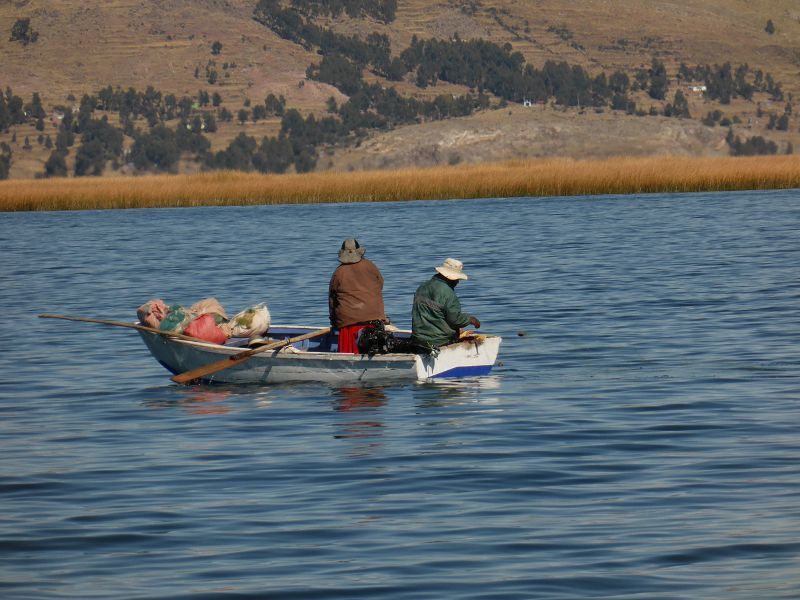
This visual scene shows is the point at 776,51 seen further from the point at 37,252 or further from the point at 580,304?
the point at 580,304

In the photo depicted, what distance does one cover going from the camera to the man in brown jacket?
1764 centimetres

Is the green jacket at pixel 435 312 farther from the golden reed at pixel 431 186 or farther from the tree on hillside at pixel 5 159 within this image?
the tree on hillside at pixel 5 159

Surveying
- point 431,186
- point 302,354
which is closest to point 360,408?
point 302,354

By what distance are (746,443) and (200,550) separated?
535 cm

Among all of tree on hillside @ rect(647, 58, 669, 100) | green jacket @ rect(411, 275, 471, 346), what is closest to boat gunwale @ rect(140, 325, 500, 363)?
green jacket @ rect(411, 275, 471, 346)

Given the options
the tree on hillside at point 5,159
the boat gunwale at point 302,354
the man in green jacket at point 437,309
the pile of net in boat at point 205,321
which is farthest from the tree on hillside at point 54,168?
the man in green jacket at point 437,309

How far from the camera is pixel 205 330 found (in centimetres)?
1856

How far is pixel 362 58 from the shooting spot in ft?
574

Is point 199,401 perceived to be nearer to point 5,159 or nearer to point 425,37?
point 5,159

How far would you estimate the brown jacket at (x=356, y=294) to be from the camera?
17656mm

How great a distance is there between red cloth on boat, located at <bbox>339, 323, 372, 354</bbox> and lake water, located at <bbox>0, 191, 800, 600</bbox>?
74 centimetres

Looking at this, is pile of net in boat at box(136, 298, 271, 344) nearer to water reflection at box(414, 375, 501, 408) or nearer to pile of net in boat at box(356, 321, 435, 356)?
pile of net in boat at box(356, 321, 435, 356)

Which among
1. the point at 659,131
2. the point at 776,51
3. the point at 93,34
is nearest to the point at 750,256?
the point at 659,131

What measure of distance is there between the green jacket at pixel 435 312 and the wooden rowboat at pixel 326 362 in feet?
0.79
